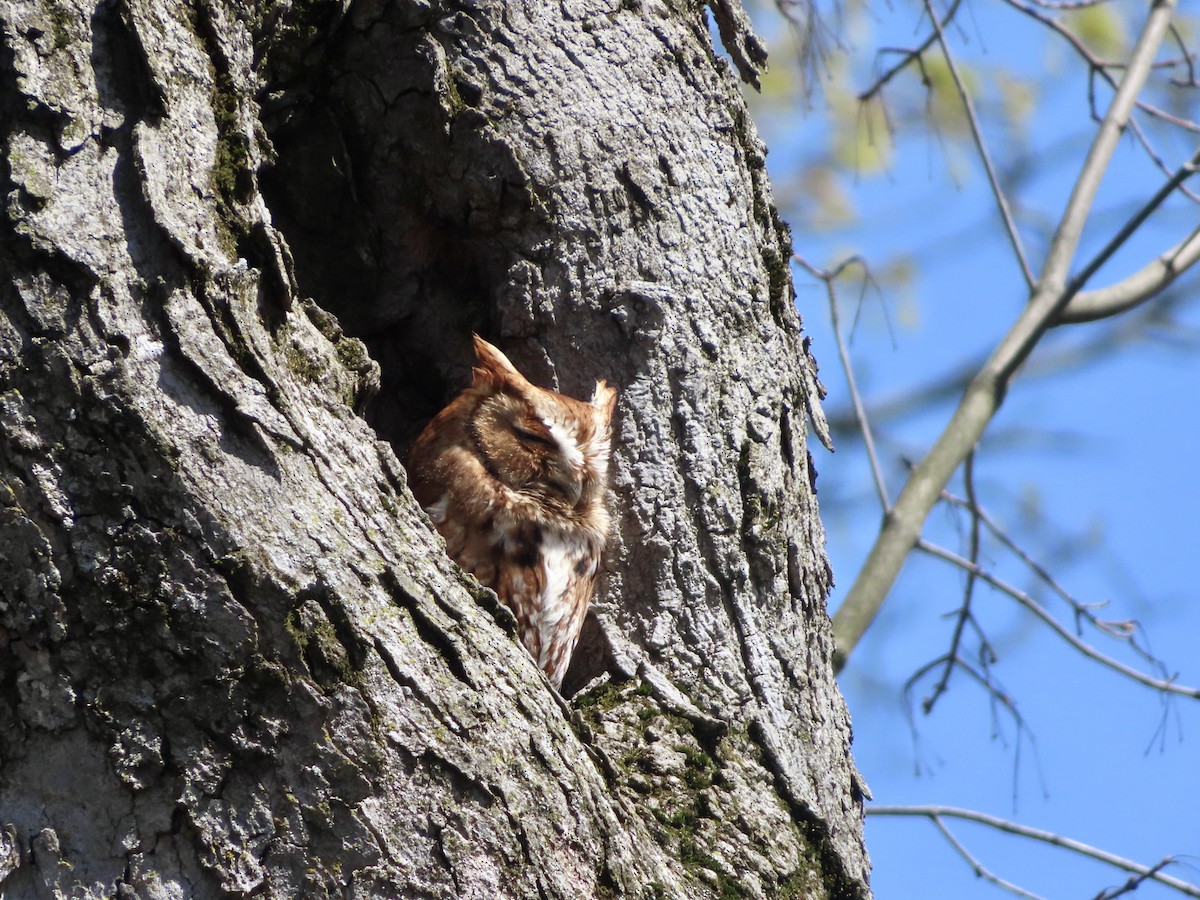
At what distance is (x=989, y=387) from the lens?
3.46 metres

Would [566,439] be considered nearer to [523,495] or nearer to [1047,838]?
[523,495]

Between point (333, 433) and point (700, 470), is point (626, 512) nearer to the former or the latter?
point (700, 470)

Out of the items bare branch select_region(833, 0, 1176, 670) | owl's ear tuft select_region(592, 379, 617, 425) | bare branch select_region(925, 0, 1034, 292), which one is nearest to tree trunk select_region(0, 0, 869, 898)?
owl's ear tuft select_region(592, 379, 617, 425)

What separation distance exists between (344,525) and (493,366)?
0.88 m

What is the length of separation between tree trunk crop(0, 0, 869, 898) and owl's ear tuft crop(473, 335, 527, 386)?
0.09 m

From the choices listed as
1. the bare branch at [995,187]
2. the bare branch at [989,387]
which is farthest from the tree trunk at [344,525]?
the bare branch at [995,187]

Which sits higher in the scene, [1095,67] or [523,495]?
[1095,67]

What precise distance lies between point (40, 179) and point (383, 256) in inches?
40.5

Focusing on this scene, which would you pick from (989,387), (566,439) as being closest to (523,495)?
(566,439)

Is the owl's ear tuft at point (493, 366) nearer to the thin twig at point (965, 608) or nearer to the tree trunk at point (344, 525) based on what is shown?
the tree trunk at point (344, 525)

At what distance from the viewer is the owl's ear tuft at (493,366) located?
8.43ft

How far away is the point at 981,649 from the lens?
3.79 meters

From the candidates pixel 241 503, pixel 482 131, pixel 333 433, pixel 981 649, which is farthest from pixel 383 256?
pixel 981 649

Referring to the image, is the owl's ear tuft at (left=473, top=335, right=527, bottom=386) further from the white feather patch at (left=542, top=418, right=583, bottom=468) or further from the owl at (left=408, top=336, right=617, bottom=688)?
the white feather patch at (left=542, top=418, right=583, bottom=468)
